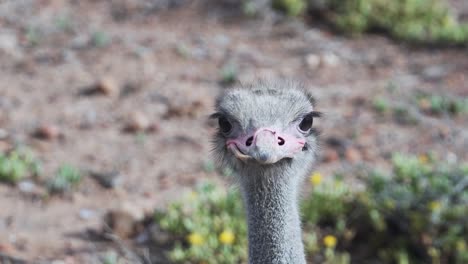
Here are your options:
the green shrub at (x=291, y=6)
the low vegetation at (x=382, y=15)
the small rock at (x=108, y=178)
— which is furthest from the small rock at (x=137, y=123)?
the green shrub at (x=291, y=6)

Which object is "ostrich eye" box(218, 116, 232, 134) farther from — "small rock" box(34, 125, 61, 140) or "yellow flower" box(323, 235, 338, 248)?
"small rock" box(34, 125, 61, 140)

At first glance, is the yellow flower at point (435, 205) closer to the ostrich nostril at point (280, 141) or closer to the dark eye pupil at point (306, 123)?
the dark eye pupil at point (306, 123)

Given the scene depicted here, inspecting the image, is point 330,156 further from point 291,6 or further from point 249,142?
point 249,142

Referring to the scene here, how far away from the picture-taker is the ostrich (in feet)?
8.68

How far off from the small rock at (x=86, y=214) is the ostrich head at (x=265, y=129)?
2084mm

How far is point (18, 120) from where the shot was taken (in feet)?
19.7

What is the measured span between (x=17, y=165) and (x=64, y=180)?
306 millimetres

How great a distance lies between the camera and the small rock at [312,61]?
720cm

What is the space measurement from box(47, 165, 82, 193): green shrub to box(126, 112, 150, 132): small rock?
2.86ft

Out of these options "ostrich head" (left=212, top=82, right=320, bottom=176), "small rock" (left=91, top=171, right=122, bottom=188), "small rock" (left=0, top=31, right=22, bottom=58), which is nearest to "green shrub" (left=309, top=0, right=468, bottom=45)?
"small rock" (left=0, top=31, right=22, bottom=58)

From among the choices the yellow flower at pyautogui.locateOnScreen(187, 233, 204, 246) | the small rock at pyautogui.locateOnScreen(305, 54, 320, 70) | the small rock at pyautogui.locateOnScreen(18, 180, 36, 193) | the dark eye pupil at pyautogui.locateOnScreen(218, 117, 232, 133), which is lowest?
the yellow flower at pyautogui.locateOnScreen(187, 233, 204, 246)

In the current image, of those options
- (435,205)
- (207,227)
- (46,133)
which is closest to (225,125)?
(207,227)

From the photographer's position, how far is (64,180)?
5125mm

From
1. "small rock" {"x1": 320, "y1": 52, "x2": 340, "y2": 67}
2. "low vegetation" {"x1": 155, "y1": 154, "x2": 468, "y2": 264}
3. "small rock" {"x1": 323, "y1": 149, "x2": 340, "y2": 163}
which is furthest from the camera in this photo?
"small rock" {"x1": 320, "y1": 52, "x2": 340, "y2": 67}
